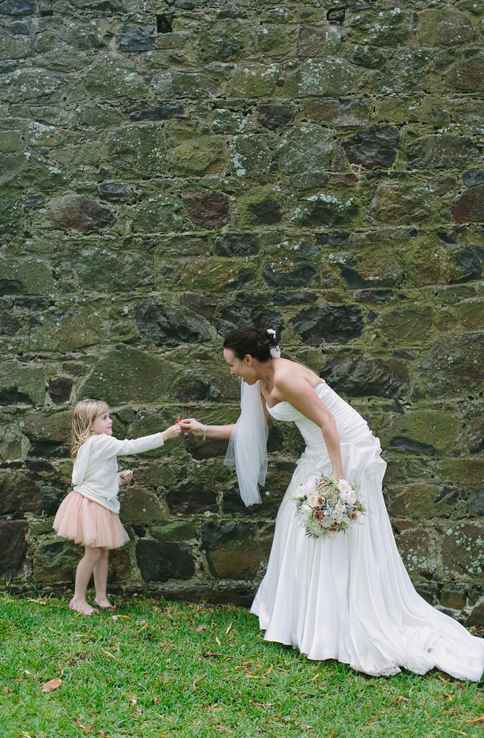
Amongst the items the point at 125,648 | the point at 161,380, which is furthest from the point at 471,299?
the point at 125,648

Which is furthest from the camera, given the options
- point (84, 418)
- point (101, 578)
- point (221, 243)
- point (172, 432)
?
point (221, 243)

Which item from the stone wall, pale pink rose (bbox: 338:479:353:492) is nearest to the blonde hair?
the stone wall

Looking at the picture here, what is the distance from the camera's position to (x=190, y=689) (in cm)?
372

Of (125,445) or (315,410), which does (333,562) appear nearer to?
(315,410)

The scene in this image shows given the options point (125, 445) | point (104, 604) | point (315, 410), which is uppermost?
point (315, 410)

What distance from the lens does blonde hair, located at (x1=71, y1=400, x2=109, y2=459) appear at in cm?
473

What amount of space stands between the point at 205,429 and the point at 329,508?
3.45 feet

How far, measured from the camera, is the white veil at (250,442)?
4.70m

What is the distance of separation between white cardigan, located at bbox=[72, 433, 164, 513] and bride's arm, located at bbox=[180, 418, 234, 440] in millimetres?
203

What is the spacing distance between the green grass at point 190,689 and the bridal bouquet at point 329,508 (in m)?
0.74

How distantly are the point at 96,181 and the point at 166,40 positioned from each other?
1.06m

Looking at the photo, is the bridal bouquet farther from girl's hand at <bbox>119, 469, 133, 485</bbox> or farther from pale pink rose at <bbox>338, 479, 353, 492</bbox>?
girl's hand at <bbox>119, 469, 133, 485</bbox>

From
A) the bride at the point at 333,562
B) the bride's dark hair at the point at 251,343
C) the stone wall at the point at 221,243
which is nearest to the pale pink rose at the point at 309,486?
the bride at the point at 333,562

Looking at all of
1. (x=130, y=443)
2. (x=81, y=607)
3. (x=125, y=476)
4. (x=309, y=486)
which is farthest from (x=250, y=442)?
(x=81, y=607)
